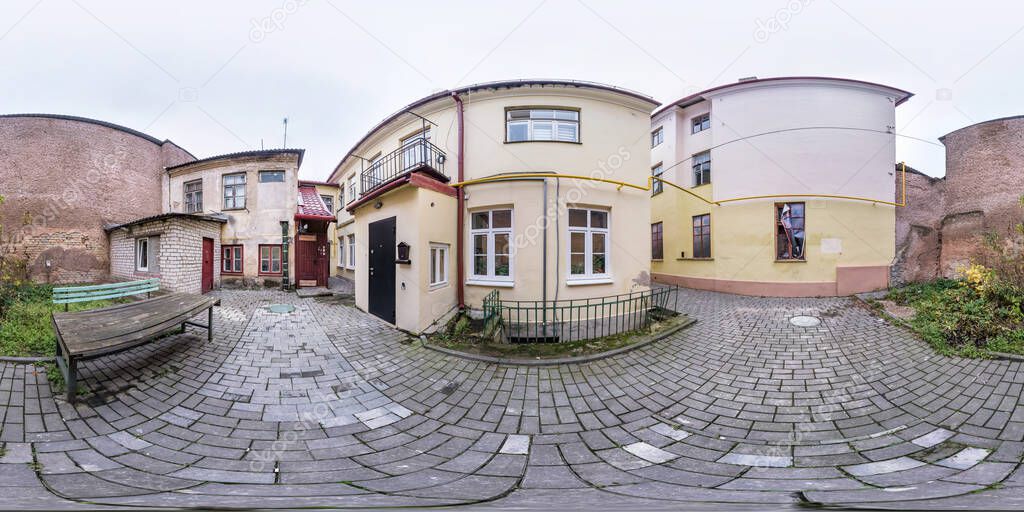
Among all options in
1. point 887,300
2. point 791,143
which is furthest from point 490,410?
point 791,143

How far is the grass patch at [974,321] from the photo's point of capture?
16.8 feet

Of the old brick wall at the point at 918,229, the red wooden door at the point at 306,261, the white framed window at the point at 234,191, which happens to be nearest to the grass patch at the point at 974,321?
the old brick wall at the point at 918,229

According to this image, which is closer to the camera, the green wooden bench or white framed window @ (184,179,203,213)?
the green wooden bench

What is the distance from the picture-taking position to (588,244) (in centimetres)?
827

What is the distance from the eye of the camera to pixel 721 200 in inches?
455

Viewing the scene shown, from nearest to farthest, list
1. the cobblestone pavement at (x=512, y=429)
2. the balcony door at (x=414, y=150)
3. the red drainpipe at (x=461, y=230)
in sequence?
the cobblestone pavement at (x=512, y=429) → the red drainpipe at (x=461, y=230) → the balcony door at (x=414, y=150)

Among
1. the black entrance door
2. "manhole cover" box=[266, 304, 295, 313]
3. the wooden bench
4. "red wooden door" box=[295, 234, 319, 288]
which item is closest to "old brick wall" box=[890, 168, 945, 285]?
the black entrance door

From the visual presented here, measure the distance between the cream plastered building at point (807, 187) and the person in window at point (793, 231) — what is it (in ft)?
0.08

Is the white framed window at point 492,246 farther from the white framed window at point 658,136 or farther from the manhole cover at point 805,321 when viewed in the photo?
the white framed window at point 658,136

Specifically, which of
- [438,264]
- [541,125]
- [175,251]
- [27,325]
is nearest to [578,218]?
[541,125]

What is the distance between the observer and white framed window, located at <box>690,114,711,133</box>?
12742mm

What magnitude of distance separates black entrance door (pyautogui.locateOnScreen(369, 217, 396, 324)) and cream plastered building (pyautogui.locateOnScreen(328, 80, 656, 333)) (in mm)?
41

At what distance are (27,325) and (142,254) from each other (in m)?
8.73

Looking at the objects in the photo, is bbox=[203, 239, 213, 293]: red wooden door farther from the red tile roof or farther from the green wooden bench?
the green wooden bench
